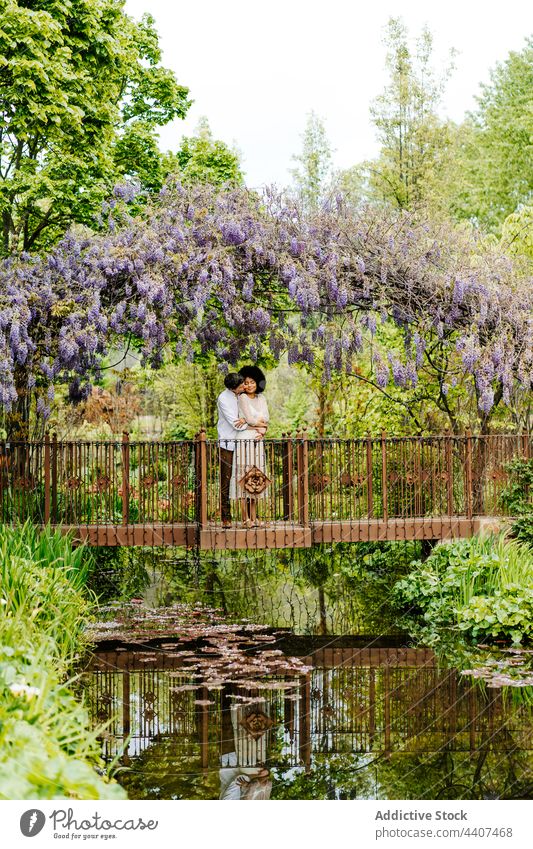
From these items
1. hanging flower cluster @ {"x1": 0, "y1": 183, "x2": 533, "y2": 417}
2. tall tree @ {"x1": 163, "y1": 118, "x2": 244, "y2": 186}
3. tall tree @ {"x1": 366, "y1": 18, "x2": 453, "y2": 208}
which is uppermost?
tall tree @ {"x1": 366, "y1": 18, "x2": 453, "y2": 208}

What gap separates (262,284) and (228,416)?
159 centimetres

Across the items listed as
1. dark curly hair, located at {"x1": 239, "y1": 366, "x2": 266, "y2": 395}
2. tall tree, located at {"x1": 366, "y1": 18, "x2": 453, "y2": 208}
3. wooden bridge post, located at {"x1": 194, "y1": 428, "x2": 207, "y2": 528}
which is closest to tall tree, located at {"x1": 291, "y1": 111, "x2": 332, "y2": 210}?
tall tree, located at {"x1": 366, "y1": 18, "x2": 453, "y2": 208}

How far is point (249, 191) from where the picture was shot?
10.4m

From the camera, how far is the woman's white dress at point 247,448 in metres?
9.98

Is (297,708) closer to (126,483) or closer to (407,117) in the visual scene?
(126,483)

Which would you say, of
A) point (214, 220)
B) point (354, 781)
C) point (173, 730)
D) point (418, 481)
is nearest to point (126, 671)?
point (173, 730)

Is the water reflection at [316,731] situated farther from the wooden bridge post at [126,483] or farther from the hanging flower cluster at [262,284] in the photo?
the hanging flower cluster at [262,284]

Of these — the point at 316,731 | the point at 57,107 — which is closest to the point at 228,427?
the point at 57,107

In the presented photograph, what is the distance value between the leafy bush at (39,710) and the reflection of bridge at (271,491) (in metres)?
2.48

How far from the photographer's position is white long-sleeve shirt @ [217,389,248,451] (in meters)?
10.1

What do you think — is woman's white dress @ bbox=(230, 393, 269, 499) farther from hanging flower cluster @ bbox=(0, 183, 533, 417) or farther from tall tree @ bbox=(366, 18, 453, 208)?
tall tree @ bbox=(366, 18, 453, 208)

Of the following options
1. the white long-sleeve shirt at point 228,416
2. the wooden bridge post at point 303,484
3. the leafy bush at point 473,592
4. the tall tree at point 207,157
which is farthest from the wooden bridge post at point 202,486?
the tall tree at point 207,157

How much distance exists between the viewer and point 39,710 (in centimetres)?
425

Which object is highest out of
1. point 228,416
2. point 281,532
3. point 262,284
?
point 262,284
